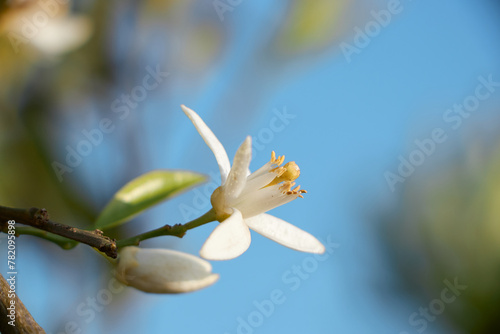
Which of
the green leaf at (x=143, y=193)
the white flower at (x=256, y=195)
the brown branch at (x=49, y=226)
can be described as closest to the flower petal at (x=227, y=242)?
the white flower at (x=256, y=195)

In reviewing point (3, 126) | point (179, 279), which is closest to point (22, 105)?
point (3, 126)

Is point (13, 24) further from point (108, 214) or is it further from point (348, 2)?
point (348, 2)

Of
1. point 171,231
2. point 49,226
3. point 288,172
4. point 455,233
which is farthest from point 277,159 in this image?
point 455,233

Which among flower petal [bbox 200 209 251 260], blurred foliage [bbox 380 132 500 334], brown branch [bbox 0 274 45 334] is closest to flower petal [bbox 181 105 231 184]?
flower petal [bbox 200 209 251 260]

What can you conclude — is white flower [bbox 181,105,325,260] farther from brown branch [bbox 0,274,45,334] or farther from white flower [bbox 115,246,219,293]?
brown branch [bbox 0,274,45,334]

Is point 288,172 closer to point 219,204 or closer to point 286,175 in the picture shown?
point 286,175

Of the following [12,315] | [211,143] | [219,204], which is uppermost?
[211,143]
